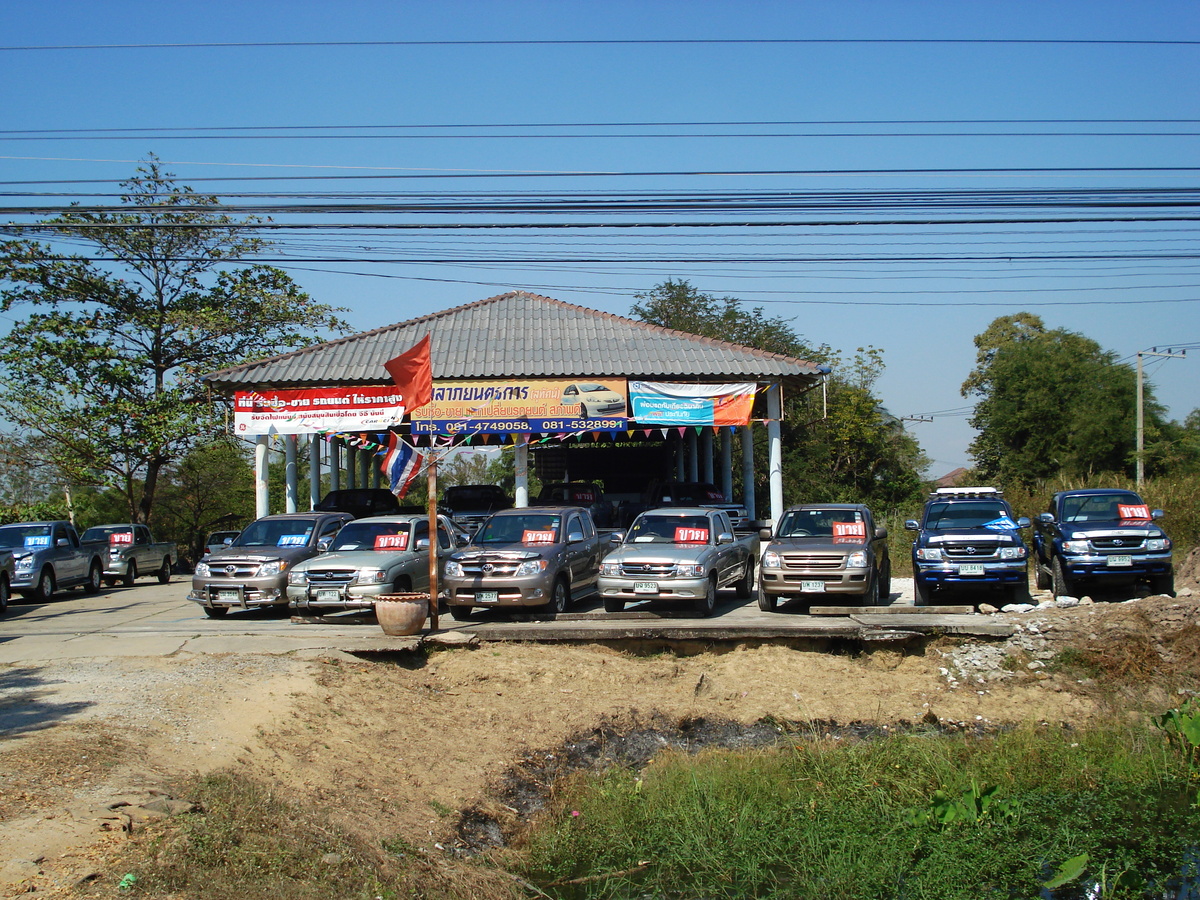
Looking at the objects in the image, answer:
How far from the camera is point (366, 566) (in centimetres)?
1480

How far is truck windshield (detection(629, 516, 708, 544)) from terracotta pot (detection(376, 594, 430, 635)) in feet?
12.6

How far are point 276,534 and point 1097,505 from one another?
1435 cm

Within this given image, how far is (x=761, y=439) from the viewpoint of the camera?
139 feet

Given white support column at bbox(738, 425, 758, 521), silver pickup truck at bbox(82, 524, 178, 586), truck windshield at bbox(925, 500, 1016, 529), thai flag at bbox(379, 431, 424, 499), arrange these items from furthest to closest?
white support column at bbox(738, 425, 758, 521) < silver pickup truck at bbox(82, 524, 178, 586) < truck windshield at bbox(925, 500, 1016, 529) < thai flag at bbox(379, 431, 424, 499)

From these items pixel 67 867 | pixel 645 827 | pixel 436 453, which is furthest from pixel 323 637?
pixel 67 867

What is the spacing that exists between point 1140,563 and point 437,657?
1095cm

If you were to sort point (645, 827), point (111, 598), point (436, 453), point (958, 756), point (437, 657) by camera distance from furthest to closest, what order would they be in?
point (111, 598) → point (436, 453) → point (437, 657) → point (958, 756) → point (645, 827)

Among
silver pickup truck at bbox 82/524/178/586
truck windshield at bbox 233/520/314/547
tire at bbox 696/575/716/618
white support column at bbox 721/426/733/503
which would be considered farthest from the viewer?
white support column at bbox 721/426/733/503

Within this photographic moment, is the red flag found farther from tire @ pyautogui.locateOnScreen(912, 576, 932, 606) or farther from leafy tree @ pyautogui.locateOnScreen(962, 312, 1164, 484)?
leafy tree @ pyautogui.locateOnScreen(962, 312, 1164, 484)

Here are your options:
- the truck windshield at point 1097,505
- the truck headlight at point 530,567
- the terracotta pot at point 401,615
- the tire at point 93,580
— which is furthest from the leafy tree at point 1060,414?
the tire at point 93,580

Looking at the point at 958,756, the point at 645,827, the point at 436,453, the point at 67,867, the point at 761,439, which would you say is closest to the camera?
the point at 67,867

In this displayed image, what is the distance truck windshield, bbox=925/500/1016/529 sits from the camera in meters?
15.6

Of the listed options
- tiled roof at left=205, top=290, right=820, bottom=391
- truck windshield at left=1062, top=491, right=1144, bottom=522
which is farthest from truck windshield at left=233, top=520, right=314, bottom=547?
truck windshield at left=1062, top=491, right=1144, bottom=522

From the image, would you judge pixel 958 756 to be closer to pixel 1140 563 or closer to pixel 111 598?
pixel 1140 563
